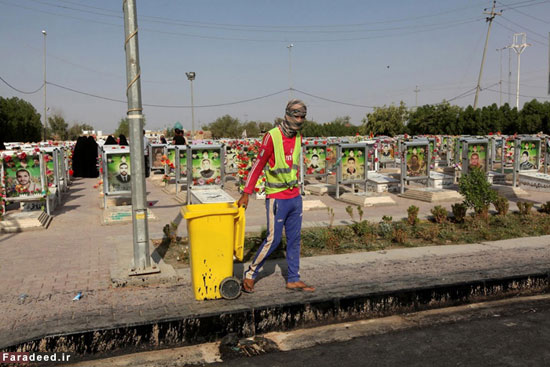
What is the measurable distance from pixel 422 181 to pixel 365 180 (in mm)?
2846

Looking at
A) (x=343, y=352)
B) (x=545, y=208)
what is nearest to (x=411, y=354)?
(x=343, y=352)

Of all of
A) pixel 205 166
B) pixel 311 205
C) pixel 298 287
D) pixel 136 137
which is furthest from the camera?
pixel 205 166

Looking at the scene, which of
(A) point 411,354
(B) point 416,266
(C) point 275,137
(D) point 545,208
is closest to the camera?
A: (A) point 411,354

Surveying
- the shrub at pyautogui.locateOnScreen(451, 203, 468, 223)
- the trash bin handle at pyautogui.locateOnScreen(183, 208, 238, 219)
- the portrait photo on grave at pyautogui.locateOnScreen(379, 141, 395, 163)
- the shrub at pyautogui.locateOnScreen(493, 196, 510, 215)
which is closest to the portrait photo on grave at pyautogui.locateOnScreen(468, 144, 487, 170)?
the shrub at pyautogui.locateOnScreen(493, 196, 510, 215)

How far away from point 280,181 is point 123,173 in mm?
7930

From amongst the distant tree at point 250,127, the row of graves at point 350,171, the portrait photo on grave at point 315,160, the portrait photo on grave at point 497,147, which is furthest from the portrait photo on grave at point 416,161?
the distant tree at point 250,127

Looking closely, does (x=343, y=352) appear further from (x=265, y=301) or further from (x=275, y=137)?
(x=275, y=137)

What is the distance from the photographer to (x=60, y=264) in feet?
23.9

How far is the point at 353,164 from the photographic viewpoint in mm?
15508

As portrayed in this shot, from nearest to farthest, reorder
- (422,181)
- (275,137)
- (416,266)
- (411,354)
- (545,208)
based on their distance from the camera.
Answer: (411,354) < (275,137) < (416,266) < (545,208) < (422,181)

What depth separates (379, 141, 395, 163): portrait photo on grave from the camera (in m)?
25.2

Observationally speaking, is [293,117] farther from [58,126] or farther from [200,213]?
[58,126]

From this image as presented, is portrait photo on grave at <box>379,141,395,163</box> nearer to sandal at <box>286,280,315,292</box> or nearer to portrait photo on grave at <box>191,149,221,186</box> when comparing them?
portrait photo on grave at <box>191,149,221,186</box>

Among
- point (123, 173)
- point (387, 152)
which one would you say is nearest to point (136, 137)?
point (123, 173)
